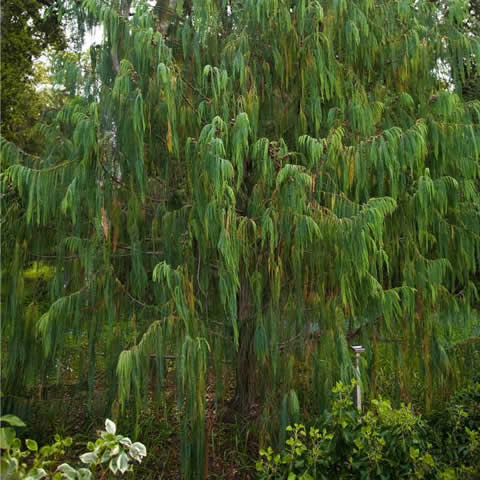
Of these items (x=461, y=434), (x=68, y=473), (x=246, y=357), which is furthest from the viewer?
(x=246, y=357)

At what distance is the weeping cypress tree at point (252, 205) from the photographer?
8.61 feet

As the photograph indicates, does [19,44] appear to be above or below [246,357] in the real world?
above

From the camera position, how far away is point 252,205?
2820mm

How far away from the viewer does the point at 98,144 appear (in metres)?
2.64

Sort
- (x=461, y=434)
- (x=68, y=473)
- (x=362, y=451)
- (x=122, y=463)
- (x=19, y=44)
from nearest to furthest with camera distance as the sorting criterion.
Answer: (x=68, y=473) < (x=122, y=463) < (x=362, y=451) < (x=461, y=434) < (x=19, y=44)

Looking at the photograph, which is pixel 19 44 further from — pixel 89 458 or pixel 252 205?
pixel 89 458

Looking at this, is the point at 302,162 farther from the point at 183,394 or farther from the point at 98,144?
the point at 183,394

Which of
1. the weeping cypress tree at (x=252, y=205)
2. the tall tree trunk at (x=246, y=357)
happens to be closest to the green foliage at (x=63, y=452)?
the weeping cypress tree at (x=252, y=205)

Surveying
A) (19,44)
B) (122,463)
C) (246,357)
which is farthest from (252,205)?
(19,44)

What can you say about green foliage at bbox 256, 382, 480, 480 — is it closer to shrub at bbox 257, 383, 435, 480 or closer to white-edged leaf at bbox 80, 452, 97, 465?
shrub at bbox 257, 383, 435, 480

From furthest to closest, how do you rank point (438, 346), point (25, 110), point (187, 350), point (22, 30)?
point (25, 110) < point (22, 30) < point (438, 346) < point (187, 350)

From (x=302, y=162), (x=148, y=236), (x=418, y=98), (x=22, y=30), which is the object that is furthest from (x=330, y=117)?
(x=22, y=30)

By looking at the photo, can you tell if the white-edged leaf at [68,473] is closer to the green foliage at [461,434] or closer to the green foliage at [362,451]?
the green foliage at [362,451]

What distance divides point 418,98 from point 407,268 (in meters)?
0.99
